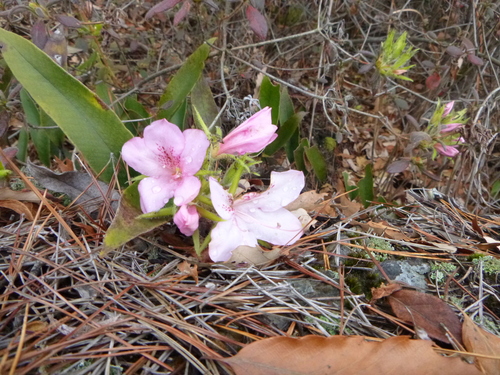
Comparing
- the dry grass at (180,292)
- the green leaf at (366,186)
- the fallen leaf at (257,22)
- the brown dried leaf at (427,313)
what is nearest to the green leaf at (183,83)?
the fallen leaf at (257,22)

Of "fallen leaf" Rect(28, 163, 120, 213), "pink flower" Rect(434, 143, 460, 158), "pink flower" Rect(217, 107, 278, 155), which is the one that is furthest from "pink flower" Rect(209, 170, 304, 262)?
"pink flower" Rect(434, 143, 460, 158)

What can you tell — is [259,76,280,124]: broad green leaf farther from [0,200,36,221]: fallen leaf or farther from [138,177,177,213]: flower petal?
[0,200,36,221]: fallen leaf

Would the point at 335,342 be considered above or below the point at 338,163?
above

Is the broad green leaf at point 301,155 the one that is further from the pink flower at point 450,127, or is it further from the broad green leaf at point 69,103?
the broad green leaf at point 69,103

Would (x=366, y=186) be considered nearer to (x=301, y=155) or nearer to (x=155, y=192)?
(x=301, y=155)

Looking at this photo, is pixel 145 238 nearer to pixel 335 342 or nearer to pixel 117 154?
pixel 117 154

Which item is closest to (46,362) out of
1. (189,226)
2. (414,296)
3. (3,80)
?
(189,226)
